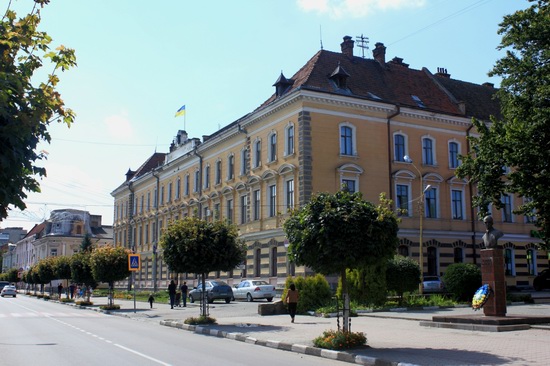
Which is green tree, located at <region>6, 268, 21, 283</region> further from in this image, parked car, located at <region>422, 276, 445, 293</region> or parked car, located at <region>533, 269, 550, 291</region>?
parked car, located at <region>533, 269, 550, 291</region>

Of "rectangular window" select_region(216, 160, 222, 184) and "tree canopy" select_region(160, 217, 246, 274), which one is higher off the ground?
"rectangular window" select_region(216, 160, 222, 184)

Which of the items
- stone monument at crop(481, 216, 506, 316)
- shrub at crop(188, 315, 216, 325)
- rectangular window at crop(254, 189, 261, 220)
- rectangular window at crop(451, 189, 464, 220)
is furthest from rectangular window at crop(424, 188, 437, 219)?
shrub at crop(188, 315, 216, 325)

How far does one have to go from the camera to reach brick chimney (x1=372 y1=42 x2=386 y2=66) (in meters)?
46.1

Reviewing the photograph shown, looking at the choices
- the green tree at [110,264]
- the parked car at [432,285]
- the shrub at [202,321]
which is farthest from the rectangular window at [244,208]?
the shrub at [202,321]

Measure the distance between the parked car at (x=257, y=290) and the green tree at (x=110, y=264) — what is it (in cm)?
792

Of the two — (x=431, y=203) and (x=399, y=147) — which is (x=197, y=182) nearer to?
(x=399, y=147)

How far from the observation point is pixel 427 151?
42.8 metres

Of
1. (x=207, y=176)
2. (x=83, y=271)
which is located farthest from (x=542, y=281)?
(x=83, y=271)

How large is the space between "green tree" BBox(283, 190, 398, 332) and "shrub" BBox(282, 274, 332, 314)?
12.4 m

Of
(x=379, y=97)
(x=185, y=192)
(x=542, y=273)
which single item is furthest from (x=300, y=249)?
(x=185, y=192)

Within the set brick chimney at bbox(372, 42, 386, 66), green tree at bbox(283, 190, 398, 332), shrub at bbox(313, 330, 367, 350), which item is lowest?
shrub at bbox(313, 330, 367, 350)

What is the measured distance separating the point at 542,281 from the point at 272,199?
21.7 meters

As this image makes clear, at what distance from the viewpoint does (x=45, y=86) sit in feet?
24.5

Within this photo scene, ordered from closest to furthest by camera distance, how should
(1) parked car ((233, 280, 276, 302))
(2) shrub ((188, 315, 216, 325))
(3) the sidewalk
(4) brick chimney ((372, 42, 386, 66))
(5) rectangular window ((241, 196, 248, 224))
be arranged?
(3) the sidewalk
(2) shrub ((188, 315, 216, 325))
(1) parked car ((233, 280, 276, 302))
(5) rectangular window ((241, 196, 248, 224))
(4) brick chimney ((372, 42, 386, 66))
